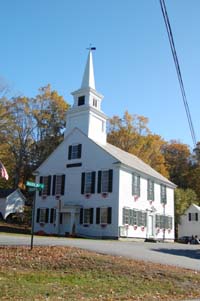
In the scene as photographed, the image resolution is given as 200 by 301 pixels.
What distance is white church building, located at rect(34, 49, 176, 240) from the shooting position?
34.3 m

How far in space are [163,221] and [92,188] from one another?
10134 mm

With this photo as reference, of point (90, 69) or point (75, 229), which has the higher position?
point (90, 69)

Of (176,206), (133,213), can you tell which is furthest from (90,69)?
(176,206)

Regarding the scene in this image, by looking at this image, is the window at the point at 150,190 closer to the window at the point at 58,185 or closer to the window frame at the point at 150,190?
the window frame at the point at 150,190

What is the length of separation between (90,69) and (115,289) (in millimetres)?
32454

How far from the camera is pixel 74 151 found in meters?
37.9

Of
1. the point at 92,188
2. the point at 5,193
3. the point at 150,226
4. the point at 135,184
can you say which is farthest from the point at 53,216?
the point at 5,193

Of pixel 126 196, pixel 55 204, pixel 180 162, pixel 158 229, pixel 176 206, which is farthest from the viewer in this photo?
pixel 180 162

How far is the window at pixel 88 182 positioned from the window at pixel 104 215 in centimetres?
190

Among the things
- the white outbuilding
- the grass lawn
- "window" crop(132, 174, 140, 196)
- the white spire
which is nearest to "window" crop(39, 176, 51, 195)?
"window" crop(132, 174, 140, 196)

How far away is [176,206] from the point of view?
163 feet

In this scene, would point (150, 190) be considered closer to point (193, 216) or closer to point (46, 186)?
point (46, 186)

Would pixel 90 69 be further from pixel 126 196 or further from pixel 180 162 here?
pixel 180 162

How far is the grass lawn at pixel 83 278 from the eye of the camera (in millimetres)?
10000
